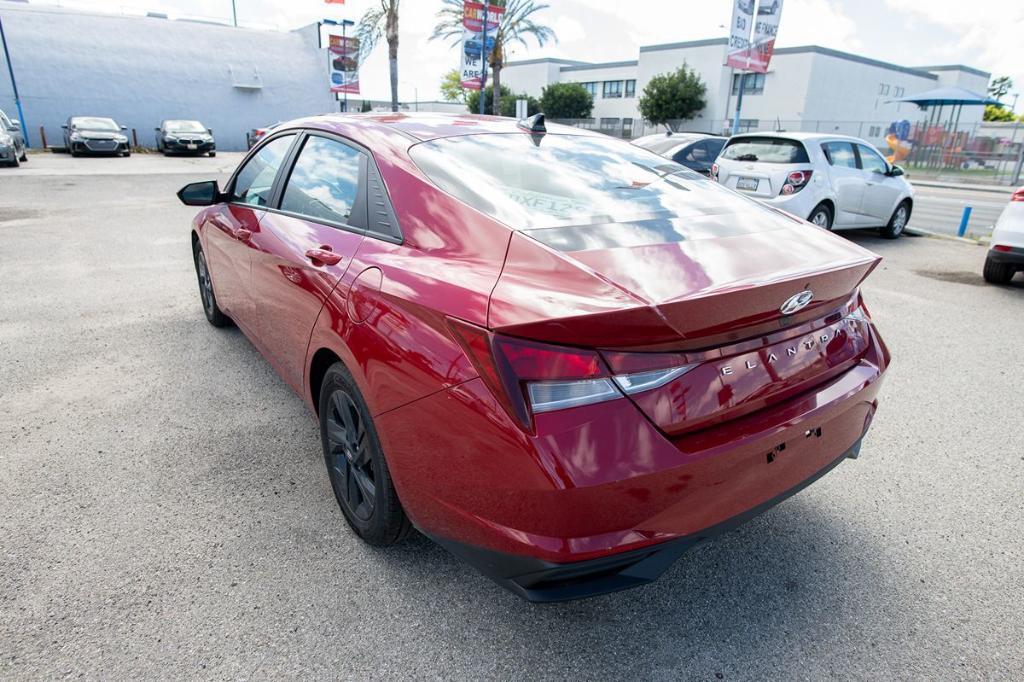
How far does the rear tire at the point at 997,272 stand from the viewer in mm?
6969

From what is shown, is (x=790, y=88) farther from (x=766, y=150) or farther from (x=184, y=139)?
(x=766, y=150)

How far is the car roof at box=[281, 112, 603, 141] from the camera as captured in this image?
8.80 ft

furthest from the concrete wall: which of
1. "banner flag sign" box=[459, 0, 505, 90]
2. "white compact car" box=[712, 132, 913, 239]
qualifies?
"white compact car" box=[712, 132, 913, 239]

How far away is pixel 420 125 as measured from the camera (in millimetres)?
2768

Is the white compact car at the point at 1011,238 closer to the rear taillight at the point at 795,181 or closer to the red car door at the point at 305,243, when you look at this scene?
the rear taillight at the point at 795,181

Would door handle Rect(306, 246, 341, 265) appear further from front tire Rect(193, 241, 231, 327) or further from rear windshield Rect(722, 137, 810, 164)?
rear windshield Rect(722, 137, 810, 164)

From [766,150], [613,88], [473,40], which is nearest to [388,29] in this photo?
[473,40]

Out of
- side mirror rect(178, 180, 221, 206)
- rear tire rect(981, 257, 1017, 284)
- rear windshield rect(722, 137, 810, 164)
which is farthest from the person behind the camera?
rear windshield rect(722, 137, 810, 164)

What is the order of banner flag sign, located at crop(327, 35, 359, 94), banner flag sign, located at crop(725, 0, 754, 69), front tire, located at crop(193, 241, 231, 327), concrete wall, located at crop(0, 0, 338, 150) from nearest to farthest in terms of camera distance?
front tire, located at crop(193, 241, 231, 327) < banner flag sign, located at crop(725, 0, 754, 69) < concrete wall, located at crop(0, 0, 338, 150) < banner flag sign, located at crop(327, 35, 359, 94)

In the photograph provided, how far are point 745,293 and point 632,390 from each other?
1.40ft

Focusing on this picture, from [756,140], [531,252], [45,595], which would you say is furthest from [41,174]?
[531,252]

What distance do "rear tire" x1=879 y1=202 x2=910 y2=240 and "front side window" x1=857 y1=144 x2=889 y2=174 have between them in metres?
0.78

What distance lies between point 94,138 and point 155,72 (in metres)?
12.9

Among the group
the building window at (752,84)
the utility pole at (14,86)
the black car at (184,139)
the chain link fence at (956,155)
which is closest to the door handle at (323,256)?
the chain link fence at (956,155)
